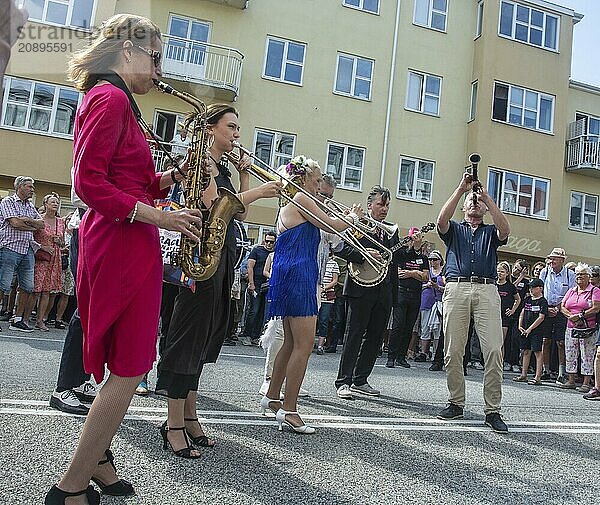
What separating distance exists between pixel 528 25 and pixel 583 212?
842 cm

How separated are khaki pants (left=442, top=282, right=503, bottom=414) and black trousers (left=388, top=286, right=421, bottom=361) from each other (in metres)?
4.17

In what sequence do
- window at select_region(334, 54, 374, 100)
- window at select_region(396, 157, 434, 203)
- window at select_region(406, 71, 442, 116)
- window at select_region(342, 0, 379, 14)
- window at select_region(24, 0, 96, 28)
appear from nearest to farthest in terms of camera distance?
window at select_region(24, 0, 96, 28)
window at select_region(334, 54, 374, 100)
window at select_region(342, 0, 379, 14)
window at select_region(396, 157, 434, 203)
window at select_region(406, 71, 442, 116)

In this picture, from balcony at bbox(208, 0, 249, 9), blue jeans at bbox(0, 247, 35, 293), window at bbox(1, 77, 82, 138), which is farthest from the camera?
balcony at bbox(208, 0, 249, 9)

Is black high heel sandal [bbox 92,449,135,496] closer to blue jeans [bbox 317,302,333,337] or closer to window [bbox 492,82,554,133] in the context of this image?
blue jeans [bbox 317,302,333,337]

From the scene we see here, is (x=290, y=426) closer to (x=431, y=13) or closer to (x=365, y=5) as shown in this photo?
(x=365, y=5)

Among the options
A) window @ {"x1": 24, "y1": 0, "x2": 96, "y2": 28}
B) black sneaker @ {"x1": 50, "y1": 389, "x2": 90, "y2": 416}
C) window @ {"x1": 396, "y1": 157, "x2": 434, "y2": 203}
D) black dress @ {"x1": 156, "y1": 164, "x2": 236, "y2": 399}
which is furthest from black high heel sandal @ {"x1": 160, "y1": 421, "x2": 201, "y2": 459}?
window @ {"x1": 396, "y1": 157, "x2": 434, "y2": 203}

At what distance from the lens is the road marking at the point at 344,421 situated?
415 centimetres

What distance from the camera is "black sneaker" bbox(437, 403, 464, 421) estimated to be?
5.35 metres

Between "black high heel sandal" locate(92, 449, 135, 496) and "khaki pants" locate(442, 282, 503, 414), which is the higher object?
"khaki pants" locate(442, 282, 503, 414)

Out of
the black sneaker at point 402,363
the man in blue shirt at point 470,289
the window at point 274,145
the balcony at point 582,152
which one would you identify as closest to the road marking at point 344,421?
the man in blue shirt at point 470,289

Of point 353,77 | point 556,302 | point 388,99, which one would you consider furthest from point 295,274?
point 388,99

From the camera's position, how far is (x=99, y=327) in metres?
2.39

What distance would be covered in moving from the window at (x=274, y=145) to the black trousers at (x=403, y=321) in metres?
11.7

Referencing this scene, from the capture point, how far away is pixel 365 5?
74.5 feet
